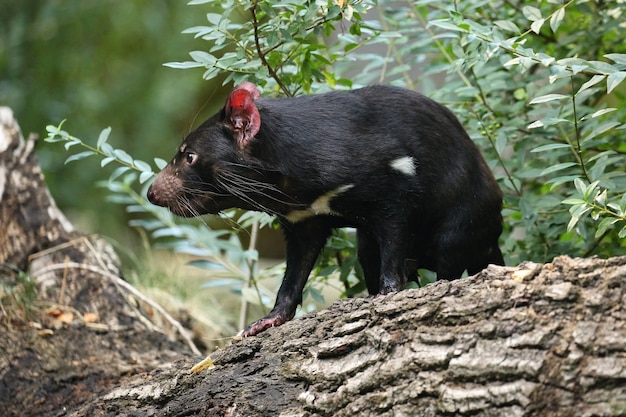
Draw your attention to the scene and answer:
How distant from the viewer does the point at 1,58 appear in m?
8.26

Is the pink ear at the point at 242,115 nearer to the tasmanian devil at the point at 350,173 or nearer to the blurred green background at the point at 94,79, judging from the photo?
the tasmanian devil at the point at 350,173

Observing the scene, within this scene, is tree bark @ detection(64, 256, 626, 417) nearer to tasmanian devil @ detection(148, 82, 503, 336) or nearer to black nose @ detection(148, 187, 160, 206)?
tasmanian devil @ detection(148, 82, 503, 336)

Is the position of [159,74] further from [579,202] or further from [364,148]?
[579,202]

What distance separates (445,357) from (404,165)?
1220 mm

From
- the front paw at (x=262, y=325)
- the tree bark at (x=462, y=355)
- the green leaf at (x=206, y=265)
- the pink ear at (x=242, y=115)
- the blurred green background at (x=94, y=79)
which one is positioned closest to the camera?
the tree bark at (x=462, y=355)

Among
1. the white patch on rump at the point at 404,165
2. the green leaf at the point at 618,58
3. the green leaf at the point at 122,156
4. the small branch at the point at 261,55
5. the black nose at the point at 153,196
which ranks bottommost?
the white patch on rump at the point at 404,165

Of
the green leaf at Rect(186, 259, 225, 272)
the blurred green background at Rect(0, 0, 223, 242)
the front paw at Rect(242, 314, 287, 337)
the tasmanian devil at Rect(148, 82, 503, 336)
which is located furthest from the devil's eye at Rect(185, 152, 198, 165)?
the blurred green background at Rect(0, 0, 223, 242)

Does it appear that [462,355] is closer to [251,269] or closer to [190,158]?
[190,158]

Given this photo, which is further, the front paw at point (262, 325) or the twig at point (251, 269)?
the twig at point (251, 269)

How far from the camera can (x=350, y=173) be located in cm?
335

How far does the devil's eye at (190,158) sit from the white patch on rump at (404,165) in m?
0.73

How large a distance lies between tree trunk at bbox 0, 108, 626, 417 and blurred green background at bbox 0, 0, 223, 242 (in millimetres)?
5376

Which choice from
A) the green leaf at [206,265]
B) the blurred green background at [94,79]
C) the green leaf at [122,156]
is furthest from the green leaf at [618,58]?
the blurred green background at [94,79]

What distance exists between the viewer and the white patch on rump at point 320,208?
3.38 m
